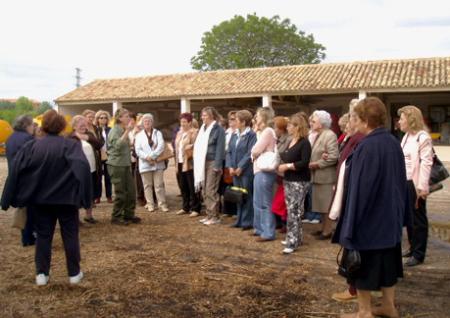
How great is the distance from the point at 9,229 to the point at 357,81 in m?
15.0

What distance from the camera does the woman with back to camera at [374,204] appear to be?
3.06 metres

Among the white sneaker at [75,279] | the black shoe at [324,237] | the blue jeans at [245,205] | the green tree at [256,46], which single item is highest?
the green tree at [256,46]

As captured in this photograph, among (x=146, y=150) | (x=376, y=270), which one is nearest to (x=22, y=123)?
(x=146, y=150)

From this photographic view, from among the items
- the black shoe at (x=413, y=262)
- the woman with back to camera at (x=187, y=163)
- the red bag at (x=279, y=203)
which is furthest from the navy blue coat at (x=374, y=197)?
the woman with back to camera at (x=187, y=163)

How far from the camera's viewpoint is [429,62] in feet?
63.5

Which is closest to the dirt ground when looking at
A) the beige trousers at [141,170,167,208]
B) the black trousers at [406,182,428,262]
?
the black trousers at [406,182,428,262]

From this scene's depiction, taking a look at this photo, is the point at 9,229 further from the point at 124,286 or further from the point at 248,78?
the point at 248,78

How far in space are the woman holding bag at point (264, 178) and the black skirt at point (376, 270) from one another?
2.43 meters

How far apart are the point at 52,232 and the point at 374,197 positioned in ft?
9.33

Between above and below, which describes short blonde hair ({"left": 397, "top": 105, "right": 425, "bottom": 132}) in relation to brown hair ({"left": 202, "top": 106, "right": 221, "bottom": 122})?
below

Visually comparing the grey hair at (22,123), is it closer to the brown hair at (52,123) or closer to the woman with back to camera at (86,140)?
the woman with back to camera at (86,140)

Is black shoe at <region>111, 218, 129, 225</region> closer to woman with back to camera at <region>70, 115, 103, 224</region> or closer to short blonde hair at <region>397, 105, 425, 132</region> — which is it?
woman with back to camera at <region>70, 115, 103, 224</region>

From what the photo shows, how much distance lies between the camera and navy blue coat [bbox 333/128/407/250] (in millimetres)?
3059

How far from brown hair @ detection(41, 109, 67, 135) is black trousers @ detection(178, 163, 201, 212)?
11.1 ft
